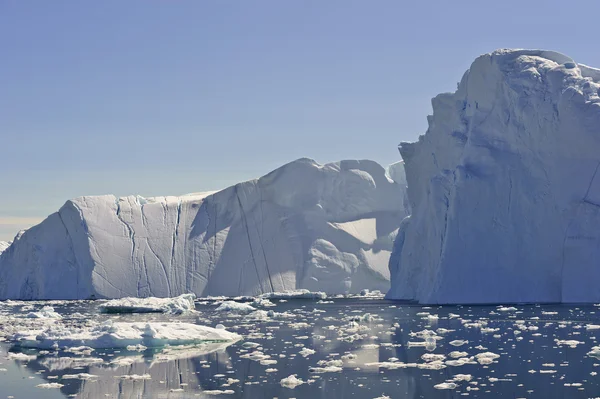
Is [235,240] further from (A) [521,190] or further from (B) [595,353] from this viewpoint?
(B) [595,353]

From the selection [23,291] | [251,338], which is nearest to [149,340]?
[251,338]

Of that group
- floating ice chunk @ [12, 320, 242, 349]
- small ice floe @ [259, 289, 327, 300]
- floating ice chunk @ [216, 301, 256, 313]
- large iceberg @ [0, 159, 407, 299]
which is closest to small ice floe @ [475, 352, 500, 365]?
floating ice chunk @ [12, 320, 242, 349]

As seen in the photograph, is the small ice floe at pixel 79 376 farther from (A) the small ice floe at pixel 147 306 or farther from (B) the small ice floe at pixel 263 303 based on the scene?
(B) the small ice floe at pixel 263 303

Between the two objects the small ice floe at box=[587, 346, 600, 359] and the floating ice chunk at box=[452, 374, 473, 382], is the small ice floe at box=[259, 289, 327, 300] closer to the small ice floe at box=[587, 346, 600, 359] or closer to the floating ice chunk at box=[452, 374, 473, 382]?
the small ice floe at box=[587, 346, 600, 359]

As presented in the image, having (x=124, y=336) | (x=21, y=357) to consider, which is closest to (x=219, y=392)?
(x=124, y=336)

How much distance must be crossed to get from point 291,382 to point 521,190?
16254 millimetres

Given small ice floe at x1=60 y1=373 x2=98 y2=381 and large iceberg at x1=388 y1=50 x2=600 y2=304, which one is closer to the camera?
small ice floe at x1=60 y1=373 x2=98 y2=381

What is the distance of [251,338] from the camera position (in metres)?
17.2

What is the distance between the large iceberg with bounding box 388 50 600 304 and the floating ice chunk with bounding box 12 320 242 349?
11254 millimetres

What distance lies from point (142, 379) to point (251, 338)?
5.31m

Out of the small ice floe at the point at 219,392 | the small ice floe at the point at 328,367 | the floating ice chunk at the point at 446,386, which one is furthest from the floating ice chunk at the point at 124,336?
the floating ice chunk at the point at 446,386

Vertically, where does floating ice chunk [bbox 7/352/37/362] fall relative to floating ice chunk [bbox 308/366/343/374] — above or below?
below

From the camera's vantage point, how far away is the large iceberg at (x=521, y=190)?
24.4 metres

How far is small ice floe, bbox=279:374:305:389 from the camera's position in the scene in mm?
11154
